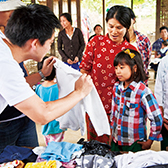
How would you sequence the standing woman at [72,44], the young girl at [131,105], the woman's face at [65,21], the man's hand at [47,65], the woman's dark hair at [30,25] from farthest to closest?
the standing woman at [72,44]
the woman's face at [65,21]
the young girl at [131,105]
the man's hand at [47,65]
the woman's dark hair at [30,25]

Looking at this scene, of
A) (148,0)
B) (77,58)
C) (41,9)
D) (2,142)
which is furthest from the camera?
(148,0)

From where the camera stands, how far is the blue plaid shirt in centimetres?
175

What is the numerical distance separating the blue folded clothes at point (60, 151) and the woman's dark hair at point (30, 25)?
627mm

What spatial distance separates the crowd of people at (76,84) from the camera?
111 centimetres

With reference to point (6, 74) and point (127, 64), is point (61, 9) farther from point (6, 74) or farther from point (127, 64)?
point (6, 74)

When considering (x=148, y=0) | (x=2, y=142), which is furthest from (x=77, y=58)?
(x=148, y=0)

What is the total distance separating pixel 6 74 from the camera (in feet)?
3.35

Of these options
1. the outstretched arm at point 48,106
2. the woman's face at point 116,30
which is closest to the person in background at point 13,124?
the outstretched arm at point 48,106

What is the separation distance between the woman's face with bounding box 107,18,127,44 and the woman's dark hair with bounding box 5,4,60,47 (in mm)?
904

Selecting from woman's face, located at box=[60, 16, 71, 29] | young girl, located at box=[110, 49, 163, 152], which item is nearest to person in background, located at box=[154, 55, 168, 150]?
young girl, located at box=[110, 49, 163, 152]

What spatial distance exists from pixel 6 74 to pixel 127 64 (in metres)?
1.14

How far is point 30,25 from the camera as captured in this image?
115cm

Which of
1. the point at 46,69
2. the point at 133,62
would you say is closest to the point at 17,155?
the point at 46,69

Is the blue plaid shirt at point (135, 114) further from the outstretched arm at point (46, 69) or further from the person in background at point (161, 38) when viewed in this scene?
the person in background at point (161, 38)
